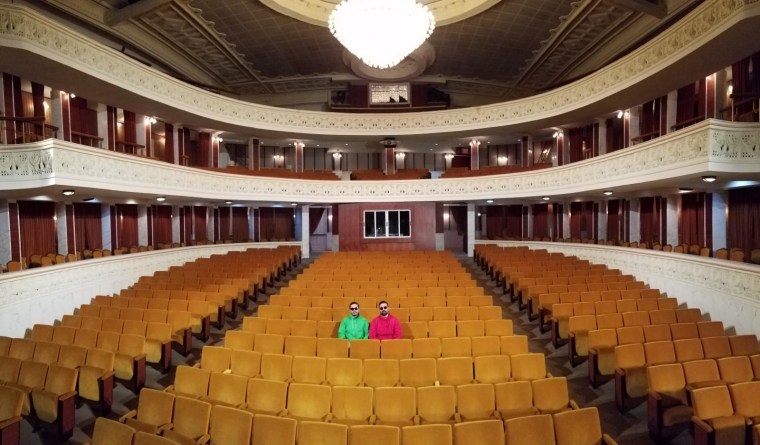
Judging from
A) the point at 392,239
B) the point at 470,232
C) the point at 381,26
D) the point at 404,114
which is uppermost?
the point at 404,114

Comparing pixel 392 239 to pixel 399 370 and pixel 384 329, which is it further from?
pixel 399 370

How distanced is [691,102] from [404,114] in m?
9.87

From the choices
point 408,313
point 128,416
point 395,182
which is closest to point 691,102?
point 395,182

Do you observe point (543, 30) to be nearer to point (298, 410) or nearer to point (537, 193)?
point (537, 193)

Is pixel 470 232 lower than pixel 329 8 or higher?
lower

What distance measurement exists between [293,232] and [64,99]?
10460 millimetres

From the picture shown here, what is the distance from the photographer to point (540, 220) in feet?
54.4

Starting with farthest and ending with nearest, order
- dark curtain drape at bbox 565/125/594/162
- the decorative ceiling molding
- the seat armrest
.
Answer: dark curtain drape at bbox 565/125/594/162 → the decorative ceiling molding → the seat armrest

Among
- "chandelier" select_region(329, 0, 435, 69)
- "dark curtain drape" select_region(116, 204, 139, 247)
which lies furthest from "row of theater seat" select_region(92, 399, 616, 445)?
"dark curtain drape" select_region(116, 204, 139, 247)

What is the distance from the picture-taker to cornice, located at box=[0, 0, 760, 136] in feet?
24.6

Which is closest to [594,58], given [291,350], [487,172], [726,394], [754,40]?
[487,172]

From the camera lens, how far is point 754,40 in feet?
24.2

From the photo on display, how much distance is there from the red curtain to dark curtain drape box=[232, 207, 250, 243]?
15.9 m

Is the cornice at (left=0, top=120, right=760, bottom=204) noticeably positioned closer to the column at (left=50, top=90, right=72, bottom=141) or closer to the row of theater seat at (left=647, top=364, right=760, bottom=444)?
the column at (left=50, top=90, right=72, bottom=141)
